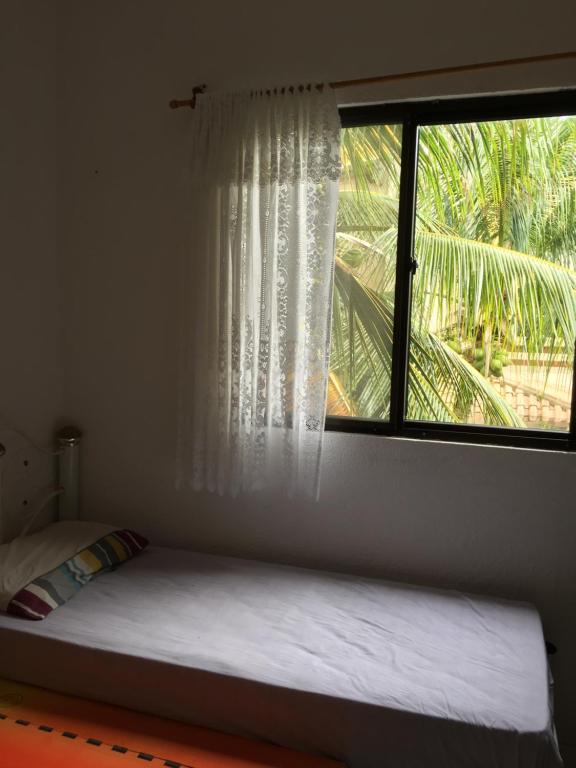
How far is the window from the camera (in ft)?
7.76

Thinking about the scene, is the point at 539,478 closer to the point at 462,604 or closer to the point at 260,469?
the point at 462,604

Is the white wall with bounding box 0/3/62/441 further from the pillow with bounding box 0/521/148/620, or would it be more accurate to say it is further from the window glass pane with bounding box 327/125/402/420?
the window glass pane with bounding box 327/125/402/420

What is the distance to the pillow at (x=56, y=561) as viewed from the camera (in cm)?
209

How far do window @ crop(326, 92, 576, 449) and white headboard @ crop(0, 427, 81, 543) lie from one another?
3.83 ft

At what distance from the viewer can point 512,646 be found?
1.93 meters

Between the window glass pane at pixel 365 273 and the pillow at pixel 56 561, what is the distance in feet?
3.32

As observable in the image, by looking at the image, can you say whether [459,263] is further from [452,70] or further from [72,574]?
[72,574]

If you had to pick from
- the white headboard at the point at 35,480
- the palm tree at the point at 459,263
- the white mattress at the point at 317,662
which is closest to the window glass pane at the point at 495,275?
Result: the palm tree at the point at 459,263

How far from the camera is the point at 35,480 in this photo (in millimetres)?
2738

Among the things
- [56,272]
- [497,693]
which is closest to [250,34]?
[56,272]

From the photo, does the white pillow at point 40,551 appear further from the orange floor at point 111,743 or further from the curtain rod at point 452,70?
the curtain rod at point 452,70

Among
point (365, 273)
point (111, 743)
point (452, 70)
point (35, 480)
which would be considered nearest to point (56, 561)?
Result: point (35, 480)

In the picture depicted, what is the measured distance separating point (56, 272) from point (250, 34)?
1269 mm

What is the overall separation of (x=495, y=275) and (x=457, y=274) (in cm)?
14
